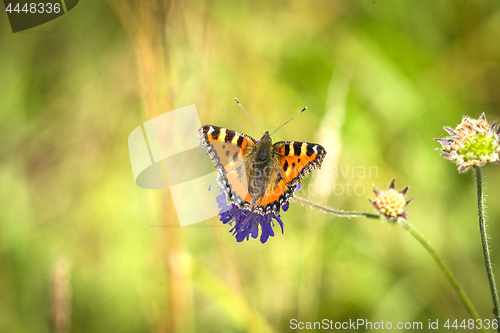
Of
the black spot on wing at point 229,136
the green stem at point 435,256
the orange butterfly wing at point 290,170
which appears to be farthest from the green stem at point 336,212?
the black spot on wing at point 229,136

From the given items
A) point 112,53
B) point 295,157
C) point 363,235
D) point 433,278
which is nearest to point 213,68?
point 112,53

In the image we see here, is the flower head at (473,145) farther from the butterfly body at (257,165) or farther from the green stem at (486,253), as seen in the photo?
the butterfly body at (257,165)

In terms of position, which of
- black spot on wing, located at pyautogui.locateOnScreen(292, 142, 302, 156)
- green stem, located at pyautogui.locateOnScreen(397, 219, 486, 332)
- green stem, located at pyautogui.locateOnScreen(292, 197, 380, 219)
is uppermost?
black spot on wing, located at pyautogui.locateOnScreen(292, 142, 302, 156)

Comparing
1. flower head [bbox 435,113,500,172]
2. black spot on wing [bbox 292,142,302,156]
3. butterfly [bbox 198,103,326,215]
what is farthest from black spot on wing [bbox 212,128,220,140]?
flower head [bbox 435,113,500,172]

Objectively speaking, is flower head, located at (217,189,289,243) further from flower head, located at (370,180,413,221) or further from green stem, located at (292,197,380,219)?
flower head, located at (370,180,413,221)

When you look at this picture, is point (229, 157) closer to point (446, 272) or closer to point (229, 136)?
point (229, 136)

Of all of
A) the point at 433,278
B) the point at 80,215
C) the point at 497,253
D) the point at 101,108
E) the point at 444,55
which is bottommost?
the point at 433,278

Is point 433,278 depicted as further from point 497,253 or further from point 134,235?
point 134,235
